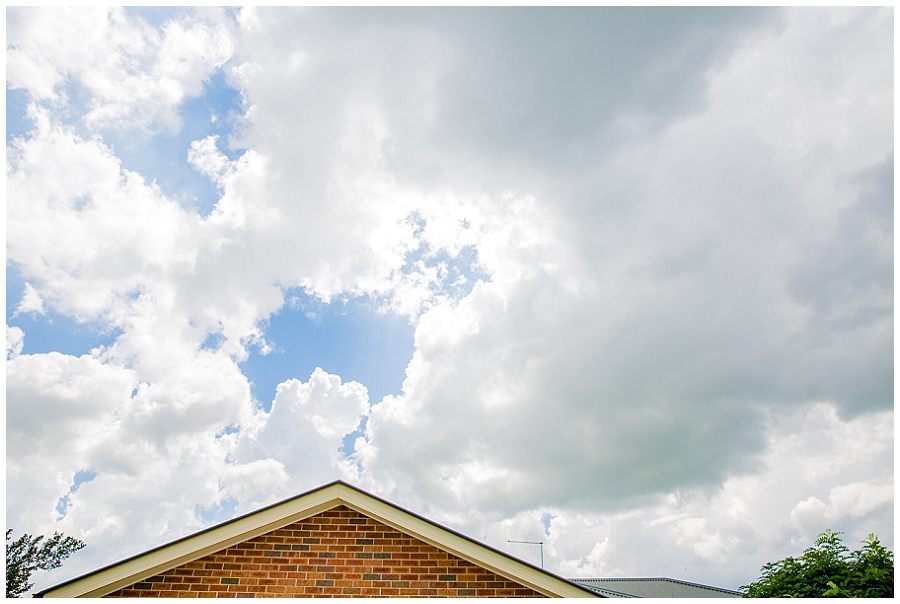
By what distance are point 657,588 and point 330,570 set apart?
22483mm

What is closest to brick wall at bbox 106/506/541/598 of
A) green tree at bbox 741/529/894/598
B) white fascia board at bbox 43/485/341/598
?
white fascia board at bbox 43/485/341/598

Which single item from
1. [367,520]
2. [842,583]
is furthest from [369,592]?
[842,583]

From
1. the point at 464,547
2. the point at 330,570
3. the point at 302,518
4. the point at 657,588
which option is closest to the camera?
the point at 330,570

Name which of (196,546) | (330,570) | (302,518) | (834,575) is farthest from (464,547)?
(834,575)

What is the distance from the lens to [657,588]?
84.2 ft

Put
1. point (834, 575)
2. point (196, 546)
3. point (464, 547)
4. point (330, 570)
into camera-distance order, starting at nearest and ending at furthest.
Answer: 1. point (196, 546)
2. point (330, 570)
3. point (464, 547)
4. point (834, 575)

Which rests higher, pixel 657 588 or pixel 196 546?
pixel 196 546

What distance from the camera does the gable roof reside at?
8414 millimetres

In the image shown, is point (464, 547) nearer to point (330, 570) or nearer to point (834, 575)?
A: point (330, 570)

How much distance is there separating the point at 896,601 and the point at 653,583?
79.3 feet

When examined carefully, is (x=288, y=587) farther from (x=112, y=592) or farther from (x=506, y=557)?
(x=506, y=557)

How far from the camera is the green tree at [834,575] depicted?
1680cm

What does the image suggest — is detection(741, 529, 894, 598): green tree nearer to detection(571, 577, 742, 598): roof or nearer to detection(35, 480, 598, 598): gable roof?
detection(571, 577, 742, 598): roof

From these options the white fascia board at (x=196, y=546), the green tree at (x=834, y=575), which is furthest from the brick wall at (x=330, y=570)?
the green tree at (x=834, y=575)
